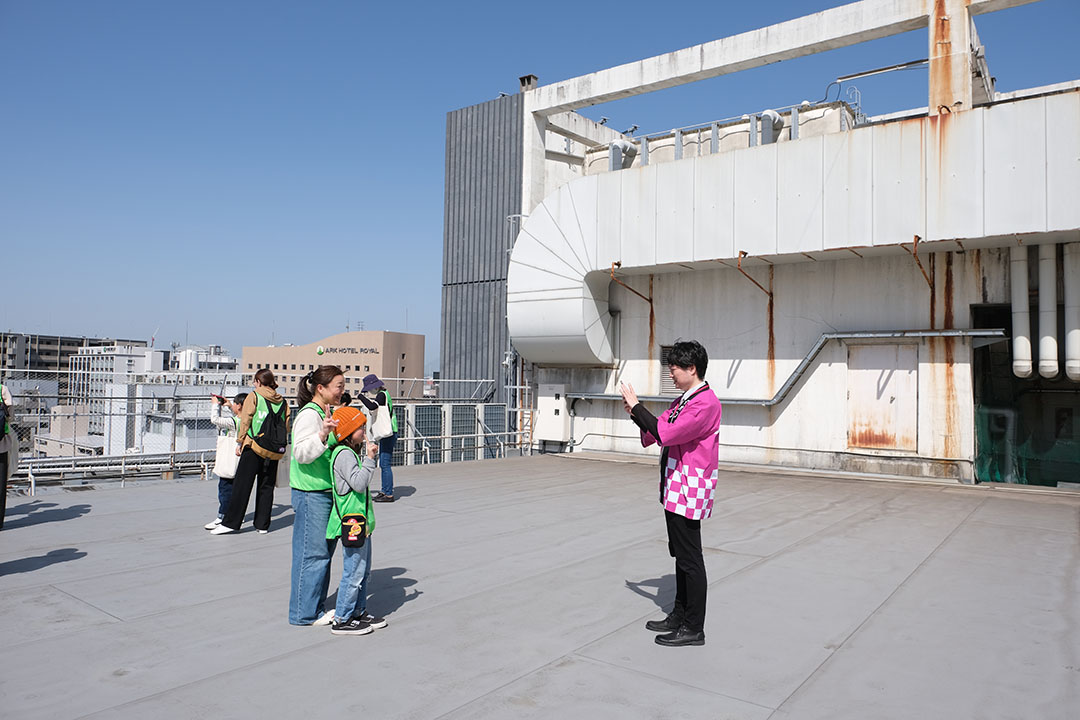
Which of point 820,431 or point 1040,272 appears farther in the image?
point 820,431

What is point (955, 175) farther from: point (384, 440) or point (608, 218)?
point (384, 440)

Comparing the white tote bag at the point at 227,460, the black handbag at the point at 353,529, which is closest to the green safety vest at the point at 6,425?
the white tote bag at the point at 227,460

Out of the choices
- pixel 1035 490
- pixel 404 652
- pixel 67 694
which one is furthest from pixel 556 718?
pixel 1035 490

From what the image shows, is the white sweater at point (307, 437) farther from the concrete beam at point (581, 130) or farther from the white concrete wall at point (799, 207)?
the concrete beam at point (581, 130)

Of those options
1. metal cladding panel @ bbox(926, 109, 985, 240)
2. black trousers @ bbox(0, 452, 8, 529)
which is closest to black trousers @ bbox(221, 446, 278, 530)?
black trousers @ bbox(0, 452, 8, 529)

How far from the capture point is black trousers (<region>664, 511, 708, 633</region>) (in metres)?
4.67

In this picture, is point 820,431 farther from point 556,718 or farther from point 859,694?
point 556,718

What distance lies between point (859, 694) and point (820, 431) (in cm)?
1177

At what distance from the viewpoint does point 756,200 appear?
47.5 feet

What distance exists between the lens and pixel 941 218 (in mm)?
12602

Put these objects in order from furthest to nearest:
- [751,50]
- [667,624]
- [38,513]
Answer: [751,50] < [38,513] < [667,624]

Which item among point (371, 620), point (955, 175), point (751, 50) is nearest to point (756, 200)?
point (955, 175)

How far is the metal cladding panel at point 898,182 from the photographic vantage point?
504 inches

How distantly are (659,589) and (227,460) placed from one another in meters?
5.11
